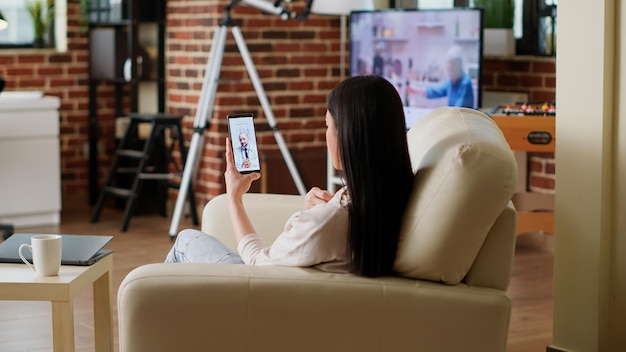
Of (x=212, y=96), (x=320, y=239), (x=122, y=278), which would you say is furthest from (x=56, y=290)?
(x=212, y=96)

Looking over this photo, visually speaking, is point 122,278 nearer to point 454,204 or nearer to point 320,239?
point 320,239

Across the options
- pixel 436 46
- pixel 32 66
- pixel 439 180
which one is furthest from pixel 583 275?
pixel 32 66

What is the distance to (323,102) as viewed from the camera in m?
6.64

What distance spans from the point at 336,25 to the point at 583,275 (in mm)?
3713

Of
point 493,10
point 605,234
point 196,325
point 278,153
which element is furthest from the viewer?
point 278,153

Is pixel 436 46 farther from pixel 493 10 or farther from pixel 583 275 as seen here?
pixel 583 275

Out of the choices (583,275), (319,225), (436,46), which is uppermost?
(436,46)

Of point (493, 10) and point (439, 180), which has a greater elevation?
point (493, 10)

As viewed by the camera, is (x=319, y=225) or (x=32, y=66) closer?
(x=319, y=225)

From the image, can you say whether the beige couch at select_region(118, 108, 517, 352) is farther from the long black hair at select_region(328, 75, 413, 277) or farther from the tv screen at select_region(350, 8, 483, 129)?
the tv screen at select_region(350, 8, 483, 129)

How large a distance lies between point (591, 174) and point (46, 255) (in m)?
1.59

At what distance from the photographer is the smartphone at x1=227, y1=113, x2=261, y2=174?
2.80 meters

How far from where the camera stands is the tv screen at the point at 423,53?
5.29 m

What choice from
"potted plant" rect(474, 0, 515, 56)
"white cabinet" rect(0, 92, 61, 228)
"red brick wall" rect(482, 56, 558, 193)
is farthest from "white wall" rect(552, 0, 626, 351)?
"white cabinet" rect(0, 92, 61, 228)
